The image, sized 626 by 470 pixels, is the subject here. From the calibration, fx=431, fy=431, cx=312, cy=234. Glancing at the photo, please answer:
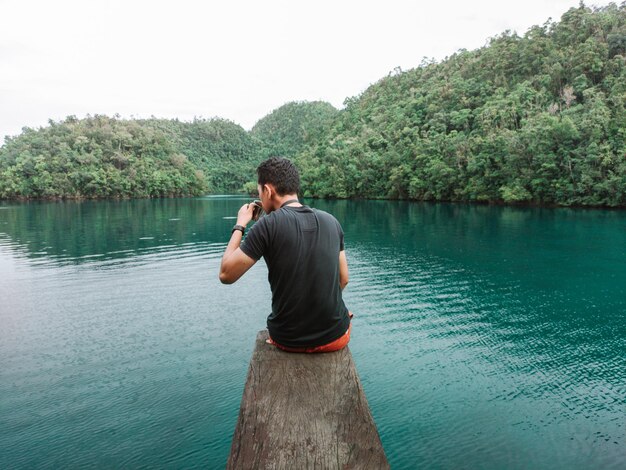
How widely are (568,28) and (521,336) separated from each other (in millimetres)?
84493

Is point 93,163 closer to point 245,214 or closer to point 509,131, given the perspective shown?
point 509,131

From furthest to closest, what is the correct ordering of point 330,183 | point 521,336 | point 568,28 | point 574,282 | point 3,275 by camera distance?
1. point 330,183
2. point 568,28
3. point 3,275
4. point 574,282
5. point 521,336

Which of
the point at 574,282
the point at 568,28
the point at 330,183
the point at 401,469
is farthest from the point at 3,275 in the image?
the point at 568,28

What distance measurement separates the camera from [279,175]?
10.4 ft

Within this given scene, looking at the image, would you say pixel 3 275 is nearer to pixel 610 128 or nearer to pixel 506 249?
pixel 506 249

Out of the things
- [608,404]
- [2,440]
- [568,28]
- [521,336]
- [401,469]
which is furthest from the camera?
[568,28]

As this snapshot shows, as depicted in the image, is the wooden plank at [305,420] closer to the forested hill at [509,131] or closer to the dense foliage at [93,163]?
the forested hill at [509,131]

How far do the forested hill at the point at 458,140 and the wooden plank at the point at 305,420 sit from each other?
4931cm

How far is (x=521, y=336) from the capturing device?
977cm

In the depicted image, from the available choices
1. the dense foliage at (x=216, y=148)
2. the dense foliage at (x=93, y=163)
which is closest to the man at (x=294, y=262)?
the dense foliage at (x=93, y=163)

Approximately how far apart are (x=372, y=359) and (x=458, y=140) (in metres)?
61.3

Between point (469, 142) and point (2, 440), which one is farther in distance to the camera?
point (469, 142)

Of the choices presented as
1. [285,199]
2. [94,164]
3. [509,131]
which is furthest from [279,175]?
[94,164]

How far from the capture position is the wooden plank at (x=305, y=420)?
2061 mm
